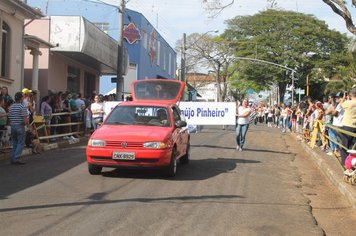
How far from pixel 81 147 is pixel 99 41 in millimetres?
10171

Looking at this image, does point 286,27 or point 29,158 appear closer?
point 29,158

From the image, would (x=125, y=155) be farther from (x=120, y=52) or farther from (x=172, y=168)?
(x=120, y=52)

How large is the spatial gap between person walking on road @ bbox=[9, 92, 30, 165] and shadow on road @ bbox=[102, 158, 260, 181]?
2392 mm

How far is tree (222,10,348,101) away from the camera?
196 feet

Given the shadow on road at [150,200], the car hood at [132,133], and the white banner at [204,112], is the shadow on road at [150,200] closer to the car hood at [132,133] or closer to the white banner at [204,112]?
the car hood at [132,133]

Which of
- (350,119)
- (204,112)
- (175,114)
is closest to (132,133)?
(175,114)

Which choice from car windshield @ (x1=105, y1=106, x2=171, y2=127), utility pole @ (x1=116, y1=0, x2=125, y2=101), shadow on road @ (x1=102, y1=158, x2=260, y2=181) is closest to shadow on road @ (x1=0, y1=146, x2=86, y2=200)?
shadow on road @ (x1=102, y1=158, x2=260, y2=181)

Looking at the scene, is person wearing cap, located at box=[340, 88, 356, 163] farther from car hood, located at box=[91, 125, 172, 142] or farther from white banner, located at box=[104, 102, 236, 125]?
white banner, located at box=[104, 102, 236, 125]

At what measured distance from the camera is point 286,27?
6119 centimetres

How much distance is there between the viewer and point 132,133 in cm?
1091

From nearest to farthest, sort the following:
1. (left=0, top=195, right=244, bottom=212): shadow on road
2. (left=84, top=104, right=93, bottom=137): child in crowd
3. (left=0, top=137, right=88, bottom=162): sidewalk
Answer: (left=0, top=195, right=244, bottom=212): shadow on road
(left=0, top=137, right=88, bottom=162): sidewalk
(left=84, top=104, right=93, bottom=137): child in crowd

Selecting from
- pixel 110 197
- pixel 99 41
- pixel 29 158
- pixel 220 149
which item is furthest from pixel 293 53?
pixel 110 197

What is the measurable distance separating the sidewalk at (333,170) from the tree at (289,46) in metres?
42.8

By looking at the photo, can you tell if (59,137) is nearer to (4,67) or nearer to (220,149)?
(4,67)
